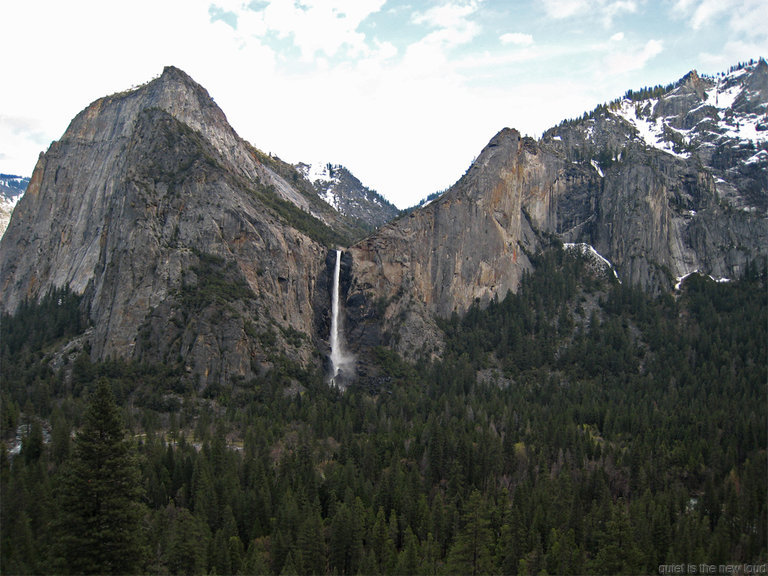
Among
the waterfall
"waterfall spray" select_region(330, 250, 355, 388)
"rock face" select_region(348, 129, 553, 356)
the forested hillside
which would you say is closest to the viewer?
the forested hillside

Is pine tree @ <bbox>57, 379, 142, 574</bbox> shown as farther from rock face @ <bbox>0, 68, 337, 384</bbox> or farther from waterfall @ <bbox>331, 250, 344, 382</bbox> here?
waterfall @ <bbox>331, 250, 344, 382</bbox>

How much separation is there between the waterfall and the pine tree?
11838cm

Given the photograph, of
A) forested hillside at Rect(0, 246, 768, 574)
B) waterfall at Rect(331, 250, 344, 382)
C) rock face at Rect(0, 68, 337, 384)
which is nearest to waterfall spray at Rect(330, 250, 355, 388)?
waterfall at Rect(331, 250, 344, 382)

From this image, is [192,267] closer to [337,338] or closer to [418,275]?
[337,338]

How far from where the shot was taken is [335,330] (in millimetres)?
179625

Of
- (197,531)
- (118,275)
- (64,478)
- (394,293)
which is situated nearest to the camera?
(64,478)

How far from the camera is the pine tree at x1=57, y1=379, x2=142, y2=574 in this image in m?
43.3

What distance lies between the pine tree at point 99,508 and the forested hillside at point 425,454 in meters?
0.13

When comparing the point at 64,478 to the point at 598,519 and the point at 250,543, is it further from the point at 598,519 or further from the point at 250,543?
the point at 598,519

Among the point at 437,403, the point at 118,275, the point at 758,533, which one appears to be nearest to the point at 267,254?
the point at 118,275

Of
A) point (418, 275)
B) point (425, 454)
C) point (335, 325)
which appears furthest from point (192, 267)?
point (425, 454)

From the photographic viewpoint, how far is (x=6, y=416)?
372ft

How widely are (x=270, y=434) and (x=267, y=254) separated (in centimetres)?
5963

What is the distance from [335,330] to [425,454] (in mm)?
Answer: 68203
